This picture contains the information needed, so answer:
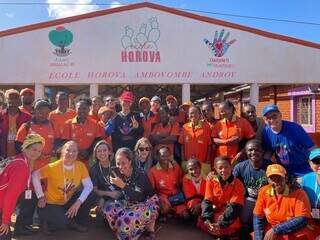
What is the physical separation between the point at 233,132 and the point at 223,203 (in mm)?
1198

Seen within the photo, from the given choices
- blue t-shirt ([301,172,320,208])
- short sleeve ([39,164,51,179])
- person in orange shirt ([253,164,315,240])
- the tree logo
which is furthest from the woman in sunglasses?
the tree logo

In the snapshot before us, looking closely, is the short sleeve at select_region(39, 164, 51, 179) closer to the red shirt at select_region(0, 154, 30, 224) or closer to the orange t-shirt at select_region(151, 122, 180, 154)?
the red shirt at select_region(0, 154, 30, 224)

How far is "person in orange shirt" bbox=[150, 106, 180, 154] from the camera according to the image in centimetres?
605

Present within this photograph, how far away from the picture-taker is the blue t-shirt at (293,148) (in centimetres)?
494

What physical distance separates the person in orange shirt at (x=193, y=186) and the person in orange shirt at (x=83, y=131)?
1.43m

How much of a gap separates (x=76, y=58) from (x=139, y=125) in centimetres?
450

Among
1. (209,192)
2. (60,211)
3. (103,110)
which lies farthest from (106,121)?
(209,192)

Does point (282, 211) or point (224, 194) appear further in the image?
point (224, 194)

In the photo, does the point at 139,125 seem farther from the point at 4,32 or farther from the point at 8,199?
the point at 4,32

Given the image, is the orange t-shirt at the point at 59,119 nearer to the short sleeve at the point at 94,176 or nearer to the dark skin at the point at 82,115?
the dark skin at the point at 82,115

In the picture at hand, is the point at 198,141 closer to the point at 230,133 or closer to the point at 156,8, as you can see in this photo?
the point at 230,133

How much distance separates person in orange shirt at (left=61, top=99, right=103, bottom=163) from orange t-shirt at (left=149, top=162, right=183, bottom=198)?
988mm

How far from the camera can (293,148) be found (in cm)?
493

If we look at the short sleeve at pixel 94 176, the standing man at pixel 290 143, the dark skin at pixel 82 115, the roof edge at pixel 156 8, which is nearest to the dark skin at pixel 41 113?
the dark skin at pixel 82 115
